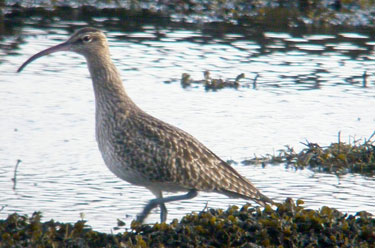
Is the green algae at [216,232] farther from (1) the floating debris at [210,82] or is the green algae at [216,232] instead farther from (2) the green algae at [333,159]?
(1) the floating debris at [210,82]

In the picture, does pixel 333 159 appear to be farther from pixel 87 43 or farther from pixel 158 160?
pixel 87 43

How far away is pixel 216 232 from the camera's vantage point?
8117 millimetres

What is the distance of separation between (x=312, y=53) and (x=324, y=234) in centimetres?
921

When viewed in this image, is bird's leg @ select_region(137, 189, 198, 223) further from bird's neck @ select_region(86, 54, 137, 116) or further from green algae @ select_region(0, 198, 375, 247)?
bird's neck @ select_region(86, 54, 137, 116)

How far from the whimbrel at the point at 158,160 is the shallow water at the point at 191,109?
559mm

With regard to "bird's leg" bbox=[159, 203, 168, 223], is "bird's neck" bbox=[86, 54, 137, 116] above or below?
above

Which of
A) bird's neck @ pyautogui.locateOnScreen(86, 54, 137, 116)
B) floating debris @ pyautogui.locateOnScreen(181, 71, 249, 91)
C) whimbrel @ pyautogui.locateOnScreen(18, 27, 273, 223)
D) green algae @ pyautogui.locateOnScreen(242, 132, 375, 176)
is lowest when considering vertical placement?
green algae @ pyautogui.locateOnScreen(242, 132, 375, 176)

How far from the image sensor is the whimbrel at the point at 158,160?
30.0ft

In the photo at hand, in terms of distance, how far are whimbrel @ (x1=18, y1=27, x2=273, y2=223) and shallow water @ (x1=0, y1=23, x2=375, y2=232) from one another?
559 millimetres

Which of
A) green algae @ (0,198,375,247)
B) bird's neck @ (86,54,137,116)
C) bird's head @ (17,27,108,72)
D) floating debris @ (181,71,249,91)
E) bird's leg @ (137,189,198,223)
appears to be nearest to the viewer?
green algae @ (0,198,375,247)

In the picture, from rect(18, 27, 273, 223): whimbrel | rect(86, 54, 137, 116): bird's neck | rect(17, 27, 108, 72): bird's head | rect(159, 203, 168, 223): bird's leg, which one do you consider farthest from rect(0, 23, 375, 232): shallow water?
rect(17, 27, 108, 72): bird's head

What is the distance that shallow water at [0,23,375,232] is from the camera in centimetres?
1025

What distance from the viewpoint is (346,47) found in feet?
57.8

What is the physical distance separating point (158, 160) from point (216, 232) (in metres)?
1.33
